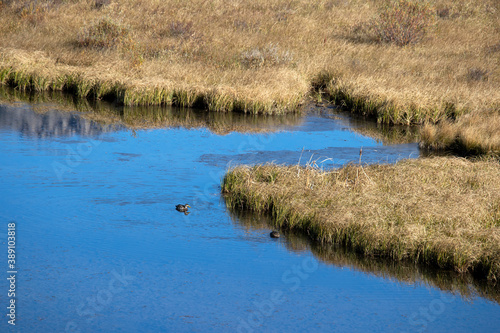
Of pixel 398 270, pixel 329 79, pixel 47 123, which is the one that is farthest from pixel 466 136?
pixel 47 123

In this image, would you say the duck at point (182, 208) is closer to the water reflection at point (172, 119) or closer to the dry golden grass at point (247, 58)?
the water reflection at point (172, 119)

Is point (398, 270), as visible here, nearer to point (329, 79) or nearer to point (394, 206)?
point (394, 206)

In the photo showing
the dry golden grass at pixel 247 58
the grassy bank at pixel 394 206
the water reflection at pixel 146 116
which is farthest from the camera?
the dry golden grass at pixel 247 58

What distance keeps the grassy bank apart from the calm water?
309 millimetres

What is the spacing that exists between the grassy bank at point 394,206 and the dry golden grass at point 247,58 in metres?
5.50

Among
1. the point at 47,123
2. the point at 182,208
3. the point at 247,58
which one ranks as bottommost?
the point at 47,123

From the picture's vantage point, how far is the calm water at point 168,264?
21.7ft

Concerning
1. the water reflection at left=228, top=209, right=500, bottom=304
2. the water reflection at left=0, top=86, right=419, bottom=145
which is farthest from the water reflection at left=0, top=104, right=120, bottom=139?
the water reflection at left=228, top=209, right=500, bottom=304

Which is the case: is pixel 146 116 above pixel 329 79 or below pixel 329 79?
below

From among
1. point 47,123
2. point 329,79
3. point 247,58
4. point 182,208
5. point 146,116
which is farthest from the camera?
point 247,58

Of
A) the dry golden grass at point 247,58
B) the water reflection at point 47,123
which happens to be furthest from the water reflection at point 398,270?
the dry golden grass at point 247,58

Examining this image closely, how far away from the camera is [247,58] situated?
2169cm

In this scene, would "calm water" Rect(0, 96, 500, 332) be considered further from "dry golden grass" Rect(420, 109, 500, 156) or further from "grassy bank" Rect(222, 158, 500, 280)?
"dry golden grass" Rect(420, 109, 500, 156)

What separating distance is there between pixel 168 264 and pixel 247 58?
14732 mm
